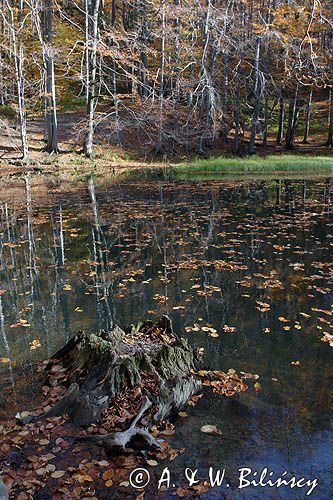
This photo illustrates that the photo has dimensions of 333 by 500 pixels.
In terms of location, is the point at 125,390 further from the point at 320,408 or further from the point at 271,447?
the point at 320,408

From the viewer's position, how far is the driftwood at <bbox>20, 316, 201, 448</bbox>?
3.27 meters

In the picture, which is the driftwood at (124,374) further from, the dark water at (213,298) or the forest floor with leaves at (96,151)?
the forest floor with leaves at (96,151)

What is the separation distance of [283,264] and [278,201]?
694cm

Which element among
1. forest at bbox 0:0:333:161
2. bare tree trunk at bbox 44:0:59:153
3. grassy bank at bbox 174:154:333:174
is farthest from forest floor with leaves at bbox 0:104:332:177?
grassy bank at bbox 174:154:333:174

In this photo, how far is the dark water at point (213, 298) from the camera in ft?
10.2

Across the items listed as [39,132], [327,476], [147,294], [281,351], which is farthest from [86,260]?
[39,132]

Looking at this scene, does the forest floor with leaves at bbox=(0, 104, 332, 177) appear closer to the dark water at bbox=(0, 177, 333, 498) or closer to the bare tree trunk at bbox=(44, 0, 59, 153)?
the bare tree trunk at bbox=(44, 0, 59, 153)

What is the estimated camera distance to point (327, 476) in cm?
273

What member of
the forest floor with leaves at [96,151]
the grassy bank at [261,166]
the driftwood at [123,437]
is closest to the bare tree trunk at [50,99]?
the forest floor with leaves at [96,151]

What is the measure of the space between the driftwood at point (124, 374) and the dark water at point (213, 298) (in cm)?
24

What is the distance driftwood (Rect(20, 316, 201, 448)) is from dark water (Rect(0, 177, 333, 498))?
0.77 feet

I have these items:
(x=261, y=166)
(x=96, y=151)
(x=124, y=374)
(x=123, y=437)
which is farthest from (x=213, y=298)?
(x=96, y=151)

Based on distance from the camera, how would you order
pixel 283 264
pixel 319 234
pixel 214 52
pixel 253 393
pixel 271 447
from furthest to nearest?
pixel 214 52 → pixel 319 234 → pixel 283 264 → pixel 253 393 → pixel 271 447

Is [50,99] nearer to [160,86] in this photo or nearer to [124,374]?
[160,86]
